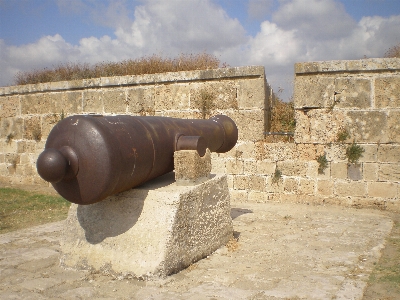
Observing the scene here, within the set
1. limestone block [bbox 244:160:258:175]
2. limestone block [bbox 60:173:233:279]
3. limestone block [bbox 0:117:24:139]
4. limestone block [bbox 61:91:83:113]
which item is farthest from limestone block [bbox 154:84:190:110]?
limestone block [bbox 0:117:24:139]

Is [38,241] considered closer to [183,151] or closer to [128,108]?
[183,151]

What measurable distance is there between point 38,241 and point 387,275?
3681 millimetres

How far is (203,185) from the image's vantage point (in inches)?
152

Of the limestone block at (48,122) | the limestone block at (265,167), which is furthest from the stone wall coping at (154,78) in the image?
the limestone block at (265,167)

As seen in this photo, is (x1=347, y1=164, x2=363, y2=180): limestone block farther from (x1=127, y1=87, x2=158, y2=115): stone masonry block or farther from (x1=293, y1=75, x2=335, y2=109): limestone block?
(x1=127, y1=87, x2=158, y2=115): stone masonry block

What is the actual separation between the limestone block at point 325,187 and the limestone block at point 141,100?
136 inches

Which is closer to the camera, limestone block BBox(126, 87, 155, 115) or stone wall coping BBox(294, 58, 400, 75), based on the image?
stone wall coping BBox(294, 58, 400, 75)

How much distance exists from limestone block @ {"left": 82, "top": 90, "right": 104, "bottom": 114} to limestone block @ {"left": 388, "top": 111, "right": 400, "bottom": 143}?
5.53m

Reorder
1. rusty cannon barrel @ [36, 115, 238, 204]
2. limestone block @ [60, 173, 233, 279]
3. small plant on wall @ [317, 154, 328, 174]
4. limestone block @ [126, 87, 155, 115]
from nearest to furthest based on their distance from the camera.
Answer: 1. rusty cannon barrel @ [36, 115, 238, 204]
2. limestone block @ [60, 173, 233, 279]
3. small plant on wall @ [317, 154, 328, 174]
4. limestone block @ [126, 87, 155, 115]

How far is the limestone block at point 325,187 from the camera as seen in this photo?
6512 mm

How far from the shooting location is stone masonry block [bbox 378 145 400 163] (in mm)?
6086

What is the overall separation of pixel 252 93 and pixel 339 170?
1967 millimetres

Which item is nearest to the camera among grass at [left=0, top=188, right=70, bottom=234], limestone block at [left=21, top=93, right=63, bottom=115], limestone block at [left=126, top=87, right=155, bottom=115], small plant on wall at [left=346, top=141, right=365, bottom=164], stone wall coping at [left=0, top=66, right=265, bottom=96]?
grass at [left=0, top=188, right=70, bottom=234]

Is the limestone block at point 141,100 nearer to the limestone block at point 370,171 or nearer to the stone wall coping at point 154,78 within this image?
the stone wall coping at point 154,78
